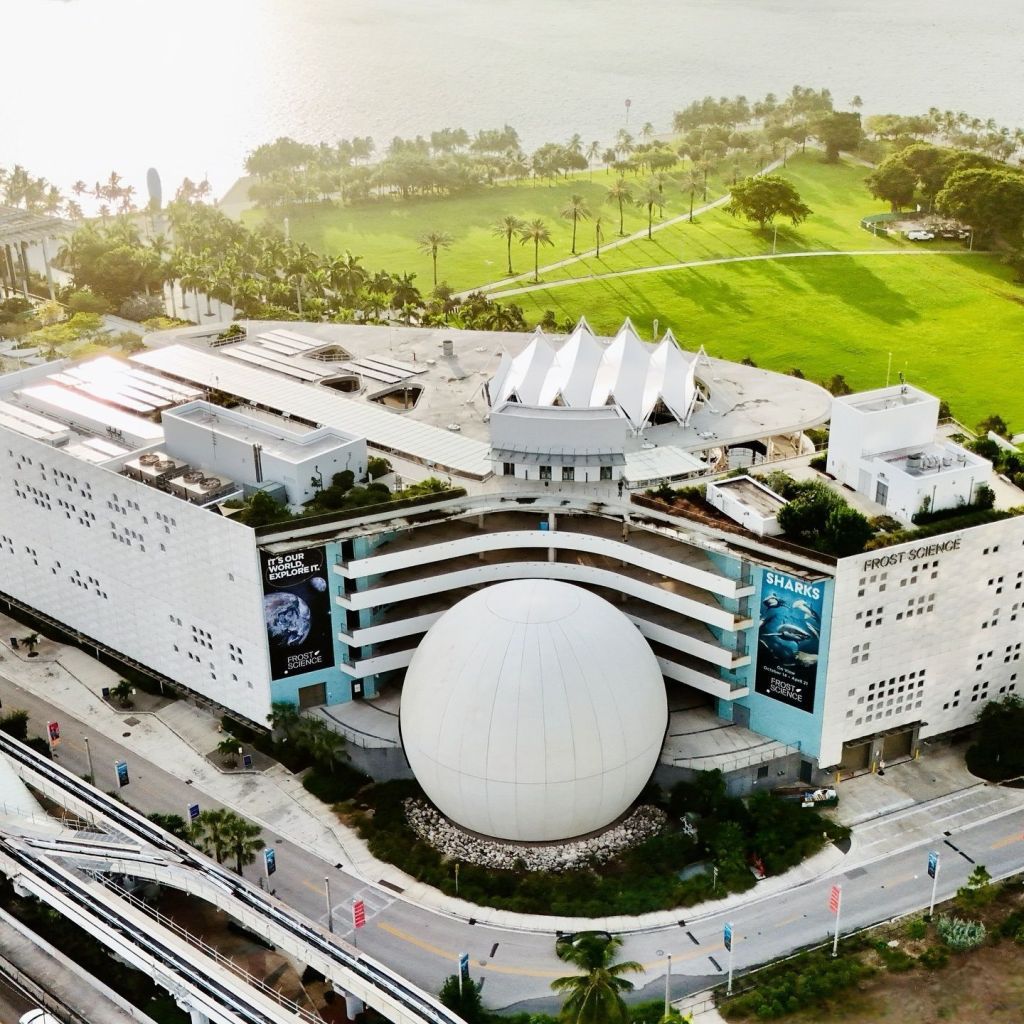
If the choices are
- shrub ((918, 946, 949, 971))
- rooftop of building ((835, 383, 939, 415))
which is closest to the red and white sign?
shrub ((918, 946, 949, 971))

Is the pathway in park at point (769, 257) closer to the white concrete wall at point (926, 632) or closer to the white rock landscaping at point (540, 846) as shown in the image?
the white concrete wall at point (926, 632)

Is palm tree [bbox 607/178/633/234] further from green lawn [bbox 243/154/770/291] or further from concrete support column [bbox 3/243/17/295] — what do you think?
concrete support column [bbox 3/243/17/295]

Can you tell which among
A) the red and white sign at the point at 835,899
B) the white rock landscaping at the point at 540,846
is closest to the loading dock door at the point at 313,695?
the white rock landscaping at the point at 540,846

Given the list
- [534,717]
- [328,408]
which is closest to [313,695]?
[534,717]

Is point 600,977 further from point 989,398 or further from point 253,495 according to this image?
point 989,398

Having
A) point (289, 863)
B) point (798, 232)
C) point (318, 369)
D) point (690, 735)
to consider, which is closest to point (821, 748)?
point (690, 735)

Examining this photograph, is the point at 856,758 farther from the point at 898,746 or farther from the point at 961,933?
the point at 961,933
